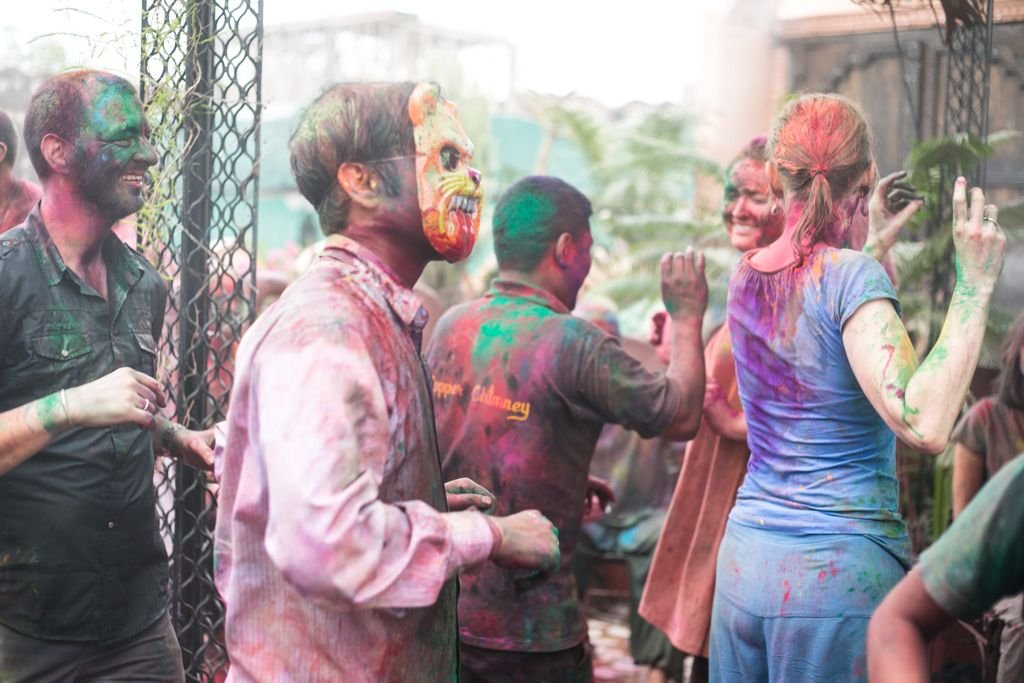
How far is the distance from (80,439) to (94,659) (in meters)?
0.58

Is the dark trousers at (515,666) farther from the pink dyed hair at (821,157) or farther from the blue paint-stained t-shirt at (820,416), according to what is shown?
the pink dyed hair at (821,157)

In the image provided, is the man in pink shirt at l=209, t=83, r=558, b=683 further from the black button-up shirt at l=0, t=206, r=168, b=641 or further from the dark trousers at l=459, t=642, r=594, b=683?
the dark trousers at l=459, t=642, r=594, b=683

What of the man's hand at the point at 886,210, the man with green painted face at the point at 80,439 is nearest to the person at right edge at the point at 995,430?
the man's hand at the point at 886,210

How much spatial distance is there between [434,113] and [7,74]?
A: 630cm

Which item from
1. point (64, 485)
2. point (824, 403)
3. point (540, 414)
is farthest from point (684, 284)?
point (64, 485)

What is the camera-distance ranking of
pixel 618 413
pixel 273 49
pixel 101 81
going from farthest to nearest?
pixel 273 49, pixel 618 413, pixel 101 81

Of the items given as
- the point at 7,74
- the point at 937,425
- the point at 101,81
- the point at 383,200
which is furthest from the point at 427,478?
the point at 7,74

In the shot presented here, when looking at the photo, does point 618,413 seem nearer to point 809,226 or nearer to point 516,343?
point 516,343

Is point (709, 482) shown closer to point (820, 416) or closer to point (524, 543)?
point (820, 416)

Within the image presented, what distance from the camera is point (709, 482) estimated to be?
4156mm

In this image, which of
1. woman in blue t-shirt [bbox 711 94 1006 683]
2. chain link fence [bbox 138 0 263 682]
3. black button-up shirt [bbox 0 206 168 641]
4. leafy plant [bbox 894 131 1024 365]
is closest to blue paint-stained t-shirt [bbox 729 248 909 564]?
woman in blue t-shirt [bbox 711 94 1006 683]

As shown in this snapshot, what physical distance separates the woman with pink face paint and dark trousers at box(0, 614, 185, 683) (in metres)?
1.80

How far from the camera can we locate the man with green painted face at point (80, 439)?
117 inches

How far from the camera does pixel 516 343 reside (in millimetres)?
3607
